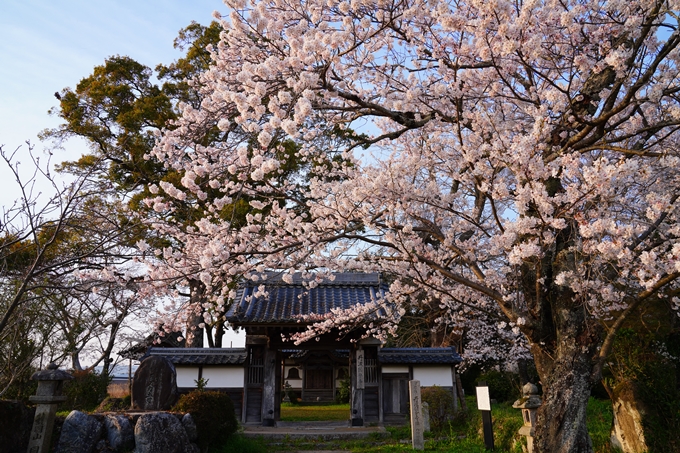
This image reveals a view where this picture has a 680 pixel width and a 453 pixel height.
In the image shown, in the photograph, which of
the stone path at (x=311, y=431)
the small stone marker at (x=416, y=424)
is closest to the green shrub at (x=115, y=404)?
the stone path at (x=311, y=431)

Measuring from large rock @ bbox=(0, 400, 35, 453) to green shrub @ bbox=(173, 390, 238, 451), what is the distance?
220 cm

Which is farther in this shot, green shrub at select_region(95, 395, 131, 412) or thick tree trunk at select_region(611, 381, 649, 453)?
green shrub at select_region(95, 395, 131, 412)

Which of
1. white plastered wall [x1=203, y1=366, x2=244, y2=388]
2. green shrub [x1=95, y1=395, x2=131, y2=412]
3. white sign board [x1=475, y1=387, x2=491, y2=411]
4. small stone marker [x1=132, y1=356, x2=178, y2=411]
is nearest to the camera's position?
white sign board [x1=475, y1=387, x2=491, y2=411]

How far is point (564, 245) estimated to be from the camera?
5.47 metres

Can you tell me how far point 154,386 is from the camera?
845 cm

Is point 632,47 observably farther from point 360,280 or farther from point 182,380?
point 182,380

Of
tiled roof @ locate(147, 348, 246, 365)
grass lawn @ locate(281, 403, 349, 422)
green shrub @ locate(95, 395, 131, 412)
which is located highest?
tiled roof @ locate(147, 348, 246, 365)

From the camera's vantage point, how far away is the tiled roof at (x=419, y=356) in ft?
41.2

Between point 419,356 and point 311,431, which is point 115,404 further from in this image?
point 419,356

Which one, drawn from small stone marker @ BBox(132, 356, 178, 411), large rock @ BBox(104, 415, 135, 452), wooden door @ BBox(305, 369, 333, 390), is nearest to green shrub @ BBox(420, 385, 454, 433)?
small stone marker @ BBox(132, 356, 178, 411)

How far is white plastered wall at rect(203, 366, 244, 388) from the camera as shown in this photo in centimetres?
1223

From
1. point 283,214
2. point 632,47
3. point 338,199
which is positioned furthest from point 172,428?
point 632,47

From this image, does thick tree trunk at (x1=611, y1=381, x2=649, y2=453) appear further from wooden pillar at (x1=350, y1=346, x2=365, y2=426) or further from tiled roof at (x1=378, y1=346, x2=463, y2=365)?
wooden pillar at (x1=350, y1=346, x2=365, y2=426)

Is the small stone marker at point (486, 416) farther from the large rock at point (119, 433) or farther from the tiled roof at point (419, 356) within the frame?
the large rock at point (119, 433)
